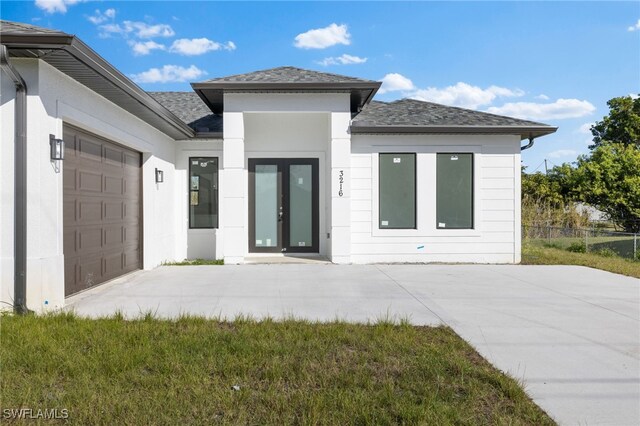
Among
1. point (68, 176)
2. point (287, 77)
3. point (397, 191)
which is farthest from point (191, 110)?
point (397, 191)

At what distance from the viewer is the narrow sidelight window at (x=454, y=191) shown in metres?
9.96

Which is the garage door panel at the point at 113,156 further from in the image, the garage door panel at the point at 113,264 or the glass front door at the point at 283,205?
the glass front door at the point at 283,205

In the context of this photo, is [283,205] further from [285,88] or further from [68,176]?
[68,176]

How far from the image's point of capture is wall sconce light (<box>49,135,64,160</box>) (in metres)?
5.32

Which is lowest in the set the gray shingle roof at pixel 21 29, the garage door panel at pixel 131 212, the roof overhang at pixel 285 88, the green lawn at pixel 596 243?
the green lawn at pixel 596 243

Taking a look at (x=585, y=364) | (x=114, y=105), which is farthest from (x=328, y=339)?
(x=114, y=105)

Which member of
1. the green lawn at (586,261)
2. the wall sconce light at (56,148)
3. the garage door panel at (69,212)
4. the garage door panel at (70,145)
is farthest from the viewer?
the green lawn at (586,261)

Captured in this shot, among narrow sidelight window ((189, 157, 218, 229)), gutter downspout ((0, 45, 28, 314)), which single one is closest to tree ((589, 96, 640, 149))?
narrow sidelight window ((189, 157, 218, 229))

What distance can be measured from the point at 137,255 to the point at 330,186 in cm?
478

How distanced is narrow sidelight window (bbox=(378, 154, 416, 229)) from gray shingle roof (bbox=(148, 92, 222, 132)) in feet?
15.0

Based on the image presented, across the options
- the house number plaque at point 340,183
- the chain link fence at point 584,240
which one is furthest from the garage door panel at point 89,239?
the chain link fence at point 584,240

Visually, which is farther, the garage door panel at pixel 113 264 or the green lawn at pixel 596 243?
the green lawn at pixel 596 243

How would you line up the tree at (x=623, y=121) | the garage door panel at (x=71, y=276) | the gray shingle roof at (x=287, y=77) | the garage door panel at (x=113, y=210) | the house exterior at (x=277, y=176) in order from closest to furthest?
1. the garage door panel at (x=71, y=276)
2. the house exterior at (x=277, y=176)
3. the garage door panel at (x=113, y=210)
4. the gray shingle roof at (x=287, y=77)
5. the tree at (x=623, y=121)

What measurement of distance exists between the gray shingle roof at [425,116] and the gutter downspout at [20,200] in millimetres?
6764
